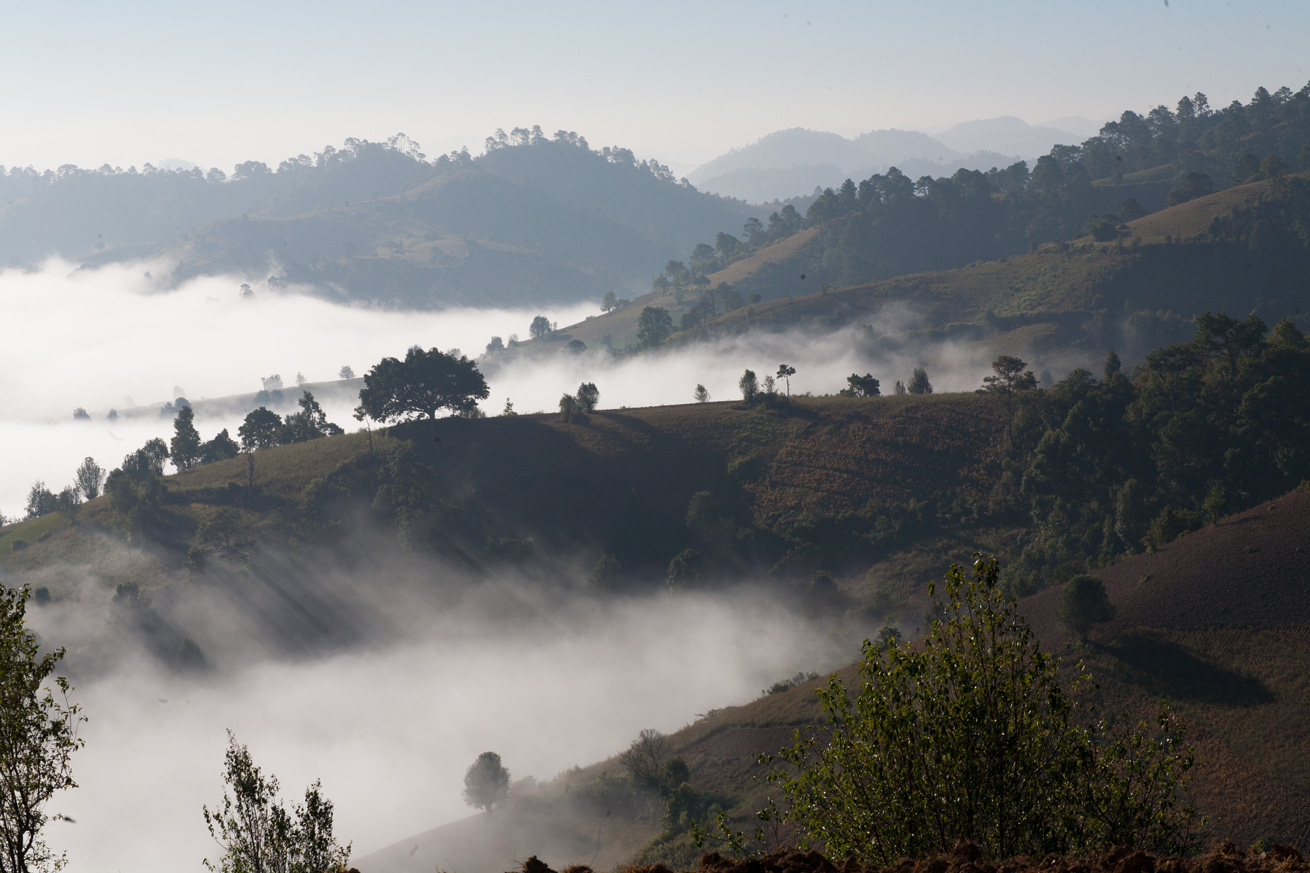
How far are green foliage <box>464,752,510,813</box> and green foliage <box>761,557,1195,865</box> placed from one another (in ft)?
210

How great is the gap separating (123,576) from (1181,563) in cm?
13669

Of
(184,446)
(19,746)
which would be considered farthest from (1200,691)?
(184,446)

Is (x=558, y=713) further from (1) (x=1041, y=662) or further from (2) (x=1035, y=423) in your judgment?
(1) (x=1041, y=662)

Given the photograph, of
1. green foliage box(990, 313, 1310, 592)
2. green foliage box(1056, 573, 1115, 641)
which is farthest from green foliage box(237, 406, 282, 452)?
green foliage box(1056, 573, 1115, 641)

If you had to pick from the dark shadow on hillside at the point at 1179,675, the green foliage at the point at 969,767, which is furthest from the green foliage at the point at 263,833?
the dark shadow on hillside at the point at 1179,675

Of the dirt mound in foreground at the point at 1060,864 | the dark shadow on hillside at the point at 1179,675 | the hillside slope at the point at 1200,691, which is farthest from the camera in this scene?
the dark shadow on hillside at the point at 1179,675

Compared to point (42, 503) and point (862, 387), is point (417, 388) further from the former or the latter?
point (42, 503)

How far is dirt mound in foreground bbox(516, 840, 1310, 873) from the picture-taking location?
63.5 ft

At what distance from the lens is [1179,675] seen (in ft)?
209

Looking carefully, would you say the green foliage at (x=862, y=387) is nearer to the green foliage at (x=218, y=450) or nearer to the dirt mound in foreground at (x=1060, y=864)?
the green foliage at (x=218, y=450)

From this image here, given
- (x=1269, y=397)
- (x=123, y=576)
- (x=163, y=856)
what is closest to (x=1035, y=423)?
(x=1269, y=397)

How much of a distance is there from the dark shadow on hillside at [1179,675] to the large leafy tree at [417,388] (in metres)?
117

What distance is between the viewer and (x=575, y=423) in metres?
158

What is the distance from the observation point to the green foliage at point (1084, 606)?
70.0 meters
